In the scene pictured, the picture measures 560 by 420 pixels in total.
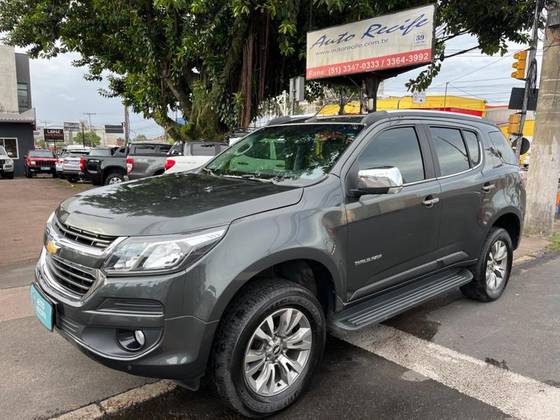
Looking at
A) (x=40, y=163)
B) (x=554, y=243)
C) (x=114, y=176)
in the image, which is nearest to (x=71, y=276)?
(x=554, y=243)

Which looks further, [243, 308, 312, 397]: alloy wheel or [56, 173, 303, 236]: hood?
[243, 308, 312, 397]: alloy wheel

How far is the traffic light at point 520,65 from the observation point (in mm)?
9156

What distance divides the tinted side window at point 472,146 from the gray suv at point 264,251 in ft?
0.67

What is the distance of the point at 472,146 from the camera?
4.51 m

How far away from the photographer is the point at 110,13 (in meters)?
13.5

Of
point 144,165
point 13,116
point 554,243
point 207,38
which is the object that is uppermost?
point 207,38

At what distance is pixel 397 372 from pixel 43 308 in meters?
2.42

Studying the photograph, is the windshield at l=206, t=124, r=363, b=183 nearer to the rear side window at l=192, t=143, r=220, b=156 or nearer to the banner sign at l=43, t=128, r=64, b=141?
the rear side window at l=192, t=143, r=220, b=156

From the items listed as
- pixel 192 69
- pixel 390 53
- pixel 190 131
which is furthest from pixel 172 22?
pixel 390 53

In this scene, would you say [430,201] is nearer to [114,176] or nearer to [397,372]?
[397,372]

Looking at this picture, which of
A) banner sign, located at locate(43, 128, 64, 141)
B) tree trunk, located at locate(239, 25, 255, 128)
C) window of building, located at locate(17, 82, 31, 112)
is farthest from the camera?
banner sign, located at locate(43, 128, 64, 141)

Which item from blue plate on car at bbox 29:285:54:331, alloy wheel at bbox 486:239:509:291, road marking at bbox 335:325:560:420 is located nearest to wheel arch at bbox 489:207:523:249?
alloy wheel at bbox 486:239:509:291

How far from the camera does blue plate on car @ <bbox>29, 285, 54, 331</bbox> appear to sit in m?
2.66

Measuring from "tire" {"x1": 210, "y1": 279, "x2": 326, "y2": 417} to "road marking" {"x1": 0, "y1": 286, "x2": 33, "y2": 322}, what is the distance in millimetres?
2661
